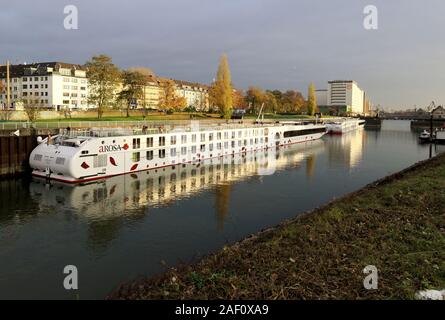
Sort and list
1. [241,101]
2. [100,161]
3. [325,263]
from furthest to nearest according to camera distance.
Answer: [241,101] → [100,161] → [325,263]

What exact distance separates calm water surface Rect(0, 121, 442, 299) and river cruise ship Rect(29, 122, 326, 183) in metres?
1.59

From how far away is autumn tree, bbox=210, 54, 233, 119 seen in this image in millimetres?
101812

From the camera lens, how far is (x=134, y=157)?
43.1 m

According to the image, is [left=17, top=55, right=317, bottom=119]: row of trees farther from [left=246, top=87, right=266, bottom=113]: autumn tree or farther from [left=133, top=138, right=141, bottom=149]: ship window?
[left=133, top=138, right=141, bottom=149]: ship window

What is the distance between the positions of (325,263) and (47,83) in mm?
139169

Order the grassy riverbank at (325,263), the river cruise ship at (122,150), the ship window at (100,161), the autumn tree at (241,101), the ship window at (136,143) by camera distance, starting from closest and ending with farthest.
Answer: the grassy riverbank at (325,263) → the river cruise ship at (122,150) → the ship window at (100,161) → the ship window at (136,143) → the autumn tree at (241,101)

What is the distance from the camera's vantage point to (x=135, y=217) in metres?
27.0

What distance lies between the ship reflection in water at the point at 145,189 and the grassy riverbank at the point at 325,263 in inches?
446

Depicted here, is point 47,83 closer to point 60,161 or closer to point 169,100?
point 169,100

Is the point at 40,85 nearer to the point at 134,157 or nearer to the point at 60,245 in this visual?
the point at 134,157

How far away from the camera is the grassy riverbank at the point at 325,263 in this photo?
9.74 m

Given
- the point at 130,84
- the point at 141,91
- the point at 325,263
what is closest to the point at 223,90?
the point at 141,91

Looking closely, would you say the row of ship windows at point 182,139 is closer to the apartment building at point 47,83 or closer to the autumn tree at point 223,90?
the autumn tree at point 223,90

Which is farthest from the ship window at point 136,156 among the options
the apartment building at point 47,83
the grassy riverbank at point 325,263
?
the apartment building at point 47,83
